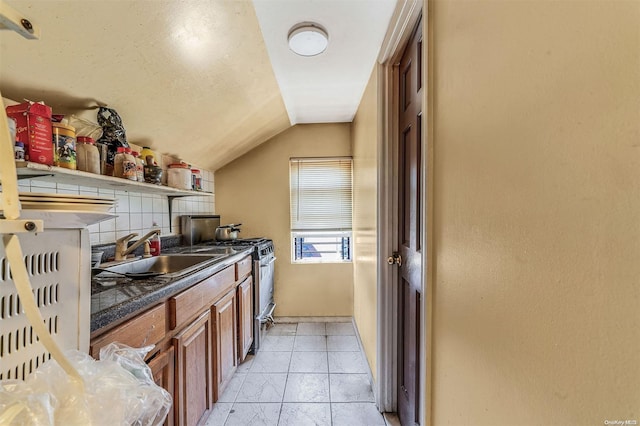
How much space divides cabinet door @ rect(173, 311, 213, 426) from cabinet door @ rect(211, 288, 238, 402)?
0.22 ft

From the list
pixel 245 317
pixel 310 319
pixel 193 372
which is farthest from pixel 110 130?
pixel 310 319

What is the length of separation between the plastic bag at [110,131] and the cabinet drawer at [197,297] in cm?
79

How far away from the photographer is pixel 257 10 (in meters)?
1.25

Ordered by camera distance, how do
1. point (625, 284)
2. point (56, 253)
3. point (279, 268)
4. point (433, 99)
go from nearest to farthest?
point (625, 284) → point (56, 253) → point (433, 99) → point (279, 268)

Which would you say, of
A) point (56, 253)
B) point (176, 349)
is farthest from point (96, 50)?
point (176, 349)

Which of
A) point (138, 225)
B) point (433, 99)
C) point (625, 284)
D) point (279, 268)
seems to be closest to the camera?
point (625, 284)

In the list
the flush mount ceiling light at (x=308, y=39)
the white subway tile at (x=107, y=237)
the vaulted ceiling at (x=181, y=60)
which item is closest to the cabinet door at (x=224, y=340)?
Answer: the white subway tile at (x=107, y=237)

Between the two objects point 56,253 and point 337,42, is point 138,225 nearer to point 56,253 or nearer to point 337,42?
point 56,253

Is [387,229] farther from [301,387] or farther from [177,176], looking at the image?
[177,176]

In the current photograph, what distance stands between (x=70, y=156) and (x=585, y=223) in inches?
61.3

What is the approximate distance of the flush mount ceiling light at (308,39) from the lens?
53.8 inches

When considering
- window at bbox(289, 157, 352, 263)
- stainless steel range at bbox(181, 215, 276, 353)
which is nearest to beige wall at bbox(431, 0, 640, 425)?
stainless steel range at bbox(181, 215, 276, 353)

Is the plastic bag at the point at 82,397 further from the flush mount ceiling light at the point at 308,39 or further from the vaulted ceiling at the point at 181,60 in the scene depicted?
the flush mount ceiling light at the point at 308,39

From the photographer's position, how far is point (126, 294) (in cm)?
97
